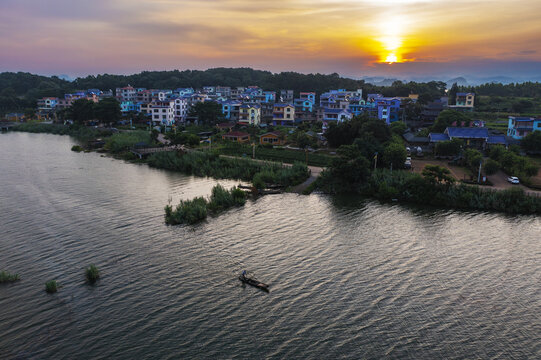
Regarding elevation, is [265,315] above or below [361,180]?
below

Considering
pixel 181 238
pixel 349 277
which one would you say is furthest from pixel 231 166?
pixel 349 277

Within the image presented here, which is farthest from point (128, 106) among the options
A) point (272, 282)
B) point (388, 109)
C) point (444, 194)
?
point (272, 282)

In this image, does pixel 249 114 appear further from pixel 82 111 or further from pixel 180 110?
pixel 82 111

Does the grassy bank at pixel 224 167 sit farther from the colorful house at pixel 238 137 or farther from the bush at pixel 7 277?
the bush at pixel 7 277

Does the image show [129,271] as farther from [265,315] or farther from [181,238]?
[265,315]

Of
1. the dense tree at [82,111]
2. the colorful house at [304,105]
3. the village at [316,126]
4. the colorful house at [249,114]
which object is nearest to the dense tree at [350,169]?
the village at [316,126]
